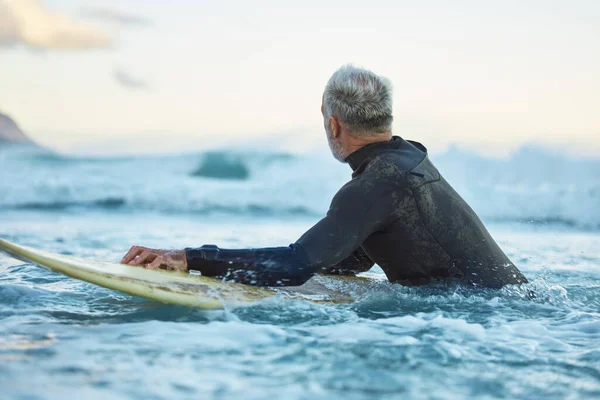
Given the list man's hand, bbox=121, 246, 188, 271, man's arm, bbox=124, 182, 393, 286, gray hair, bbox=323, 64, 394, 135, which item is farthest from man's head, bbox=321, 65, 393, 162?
man's hand, bbox=121, 246, 188, 271

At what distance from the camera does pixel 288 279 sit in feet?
10.4

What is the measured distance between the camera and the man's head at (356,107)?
3328 millimetres

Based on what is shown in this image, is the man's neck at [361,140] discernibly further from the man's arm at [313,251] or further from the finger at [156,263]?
the finger at [156,263]

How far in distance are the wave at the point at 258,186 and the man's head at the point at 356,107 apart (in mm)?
10929

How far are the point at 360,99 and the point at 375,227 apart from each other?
585mm

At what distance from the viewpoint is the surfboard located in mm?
3166

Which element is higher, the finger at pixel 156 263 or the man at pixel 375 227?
the man at pixel 375 227

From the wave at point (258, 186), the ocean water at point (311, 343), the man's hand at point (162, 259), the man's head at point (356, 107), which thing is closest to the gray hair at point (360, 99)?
the man's head at point (356, 107)

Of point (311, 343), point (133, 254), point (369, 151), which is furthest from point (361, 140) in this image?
point (133, 254)

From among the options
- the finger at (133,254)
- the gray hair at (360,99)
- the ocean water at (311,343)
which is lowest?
the ocean water at (311,343)

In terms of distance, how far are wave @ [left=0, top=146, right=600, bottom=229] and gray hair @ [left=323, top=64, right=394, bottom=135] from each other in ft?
35.9

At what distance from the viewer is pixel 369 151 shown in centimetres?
339

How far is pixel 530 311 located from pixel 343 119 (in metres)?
1.27

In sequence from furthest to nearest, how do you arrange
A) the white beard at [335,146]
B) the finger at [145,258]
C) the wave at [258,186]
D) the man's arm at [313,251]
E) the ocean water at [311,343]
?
the wave at [258,186], the white beard at [335,146], the finger at [145,258], the man's arm at [313,251], the ocean water at [311,343]
